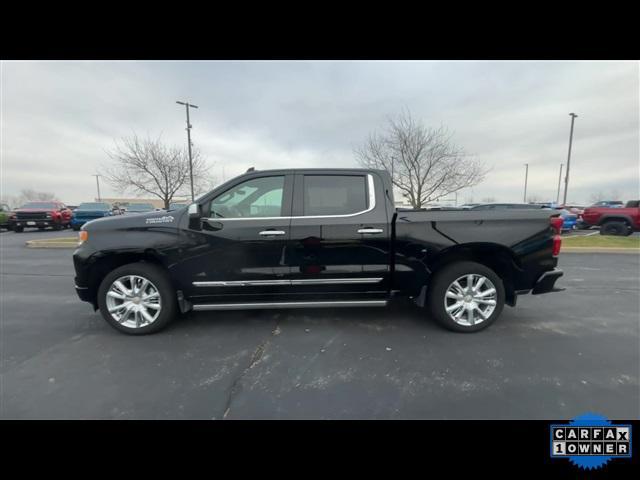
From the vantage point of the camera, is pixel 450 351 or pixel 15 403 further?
pixel 450 351

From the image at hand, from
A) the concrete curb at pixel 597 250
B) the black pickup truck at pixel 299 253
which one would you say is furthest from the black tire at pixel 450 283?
the concrete curb at pixel 597 250

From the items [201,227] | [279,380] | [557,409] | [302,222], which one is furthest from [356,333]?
[201,227]

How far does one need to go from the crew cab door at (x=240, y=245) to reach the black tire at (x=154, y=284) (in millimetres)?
231

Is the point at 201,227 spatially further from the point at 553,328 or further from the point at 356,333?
the point at 553,328

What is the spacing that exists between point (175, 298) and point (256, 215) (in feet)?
4.70

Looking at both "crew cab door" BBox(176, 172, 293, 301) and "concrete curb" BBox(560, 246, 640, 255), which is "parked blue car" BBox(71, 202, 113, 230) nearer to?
"crew cab door" BBox(176, 172, 293, 301)

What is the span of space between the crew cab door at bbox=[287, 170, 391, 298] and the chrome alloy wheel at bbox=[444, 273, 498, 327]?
83 cm

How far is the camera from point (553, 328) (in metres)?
3.45

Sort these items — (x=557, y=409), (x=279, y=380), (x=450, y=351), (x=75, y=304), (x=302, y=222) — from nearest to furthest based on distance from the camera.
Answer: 1. (x=557, y=409)
2. (x=279, y=380)
3. (x=450, y=351)
4. (x=302, y=222)
5. (x=75, y=304)

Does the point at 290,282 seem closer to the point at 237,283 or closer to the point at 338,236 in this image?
the point at 237,283

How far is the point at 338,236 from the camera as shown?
325 cm

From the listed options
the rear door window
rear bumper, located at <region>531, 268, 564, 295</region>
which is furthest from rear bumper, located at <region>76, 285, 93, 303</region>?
rear bumper, located at <region>531, 268, 564, 295</region>
